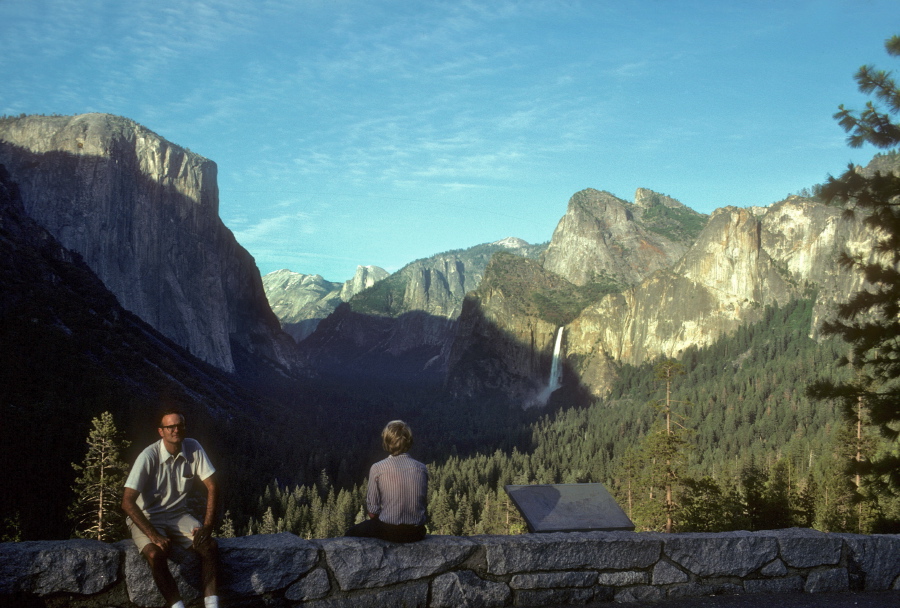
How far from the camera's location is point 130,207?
471 ft

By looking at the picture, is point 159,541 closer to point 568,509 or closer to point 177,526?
point 177,526

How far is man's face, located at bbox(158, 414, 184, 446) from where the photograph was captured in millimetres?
7555

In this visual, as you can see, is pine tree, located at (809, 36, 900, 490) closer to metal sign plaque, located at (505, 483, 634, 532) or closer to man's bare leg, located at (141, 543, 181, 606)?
metal sign plaque, located at (505, 483, 634, 532)

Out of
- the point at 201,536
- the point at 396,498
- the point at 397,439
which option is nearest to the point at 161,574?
the point at 201,536

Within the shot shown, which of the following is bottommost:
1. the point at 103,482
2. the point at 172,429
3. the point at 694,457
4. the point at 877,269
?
the point at 694,457

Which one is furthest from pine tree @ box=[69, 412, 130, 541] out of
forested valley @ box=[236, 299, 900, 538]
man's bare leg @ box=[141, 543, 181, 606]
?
man's bare leg @ box=[141, 543, 181, 606]

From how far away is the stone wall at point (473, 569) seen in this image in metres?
6.73

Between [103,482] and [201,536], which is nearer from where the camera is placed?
[201,536]

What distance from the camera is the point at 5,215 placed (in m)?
103

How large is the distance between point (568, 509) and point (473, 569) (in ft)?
7.44

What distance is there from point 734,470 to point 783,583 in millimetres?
90365

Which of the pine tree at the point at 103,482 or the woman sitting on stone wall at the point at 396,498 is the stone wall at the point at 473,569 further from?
the pine tree at the point at 103,482

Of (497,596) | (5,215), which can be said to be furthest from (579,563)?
(5,215)

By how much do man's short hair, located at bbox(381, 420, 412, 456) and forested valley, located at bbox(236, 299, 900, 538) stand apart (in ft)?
48.1
